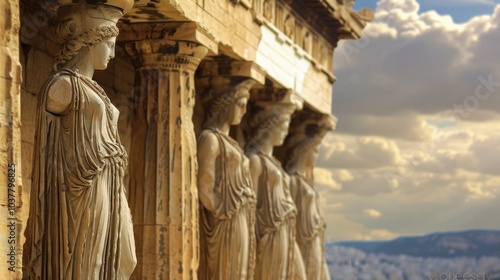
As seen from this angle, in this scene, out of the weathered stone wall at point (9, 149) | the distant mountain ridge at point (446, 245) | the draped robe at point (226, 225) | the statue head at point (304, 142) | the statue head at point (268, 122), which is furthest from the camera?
the distant mountain ridge at point (446, 245)

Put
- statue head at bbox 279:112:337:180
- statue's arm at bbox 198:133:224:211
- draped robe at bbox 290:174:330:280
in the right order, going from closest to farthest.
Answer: statue's arm at bbox 198:133:224:211, draped robe at bbox 290:174:330:280, statue head at bbox 279:112:337:180

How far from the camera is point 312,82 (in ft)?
64.0

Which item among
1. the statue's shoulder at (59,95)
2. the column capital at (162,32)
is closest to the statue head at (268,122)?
the column capital at (162,32)

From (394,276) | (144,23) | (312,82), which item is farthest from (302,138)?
(394,276)

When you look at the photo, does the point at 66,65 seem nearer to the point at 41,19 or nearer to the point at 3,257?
the point at 41,19

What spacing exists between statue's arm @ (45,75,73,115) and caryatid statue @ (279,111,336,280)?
308 inches

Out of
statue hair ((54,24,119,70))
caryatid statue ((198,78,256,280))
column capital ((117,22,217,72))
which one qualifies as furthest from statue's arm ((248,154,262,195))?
statue hair ((54,24,119,70))

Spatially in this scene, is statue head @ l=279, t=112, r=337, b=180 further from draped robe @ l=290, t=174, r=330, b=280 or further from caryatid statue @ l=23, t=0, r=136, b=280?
caryatid statue @ l=23, t=0, r=136, b=280

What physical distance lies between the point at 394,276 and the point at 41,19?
765 inches

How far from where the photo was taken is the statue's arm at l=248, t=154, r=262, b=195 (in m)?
17.5

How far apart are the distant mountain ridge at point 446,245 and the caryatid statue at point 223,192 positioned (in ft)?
52.2

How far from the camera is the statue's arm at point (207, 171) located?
624 inches

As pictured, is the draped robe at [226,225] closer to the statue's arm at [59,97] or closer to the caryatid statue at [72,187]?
the caryatid statue at [72,187]

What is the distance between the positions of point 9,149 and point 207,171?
5155mm
